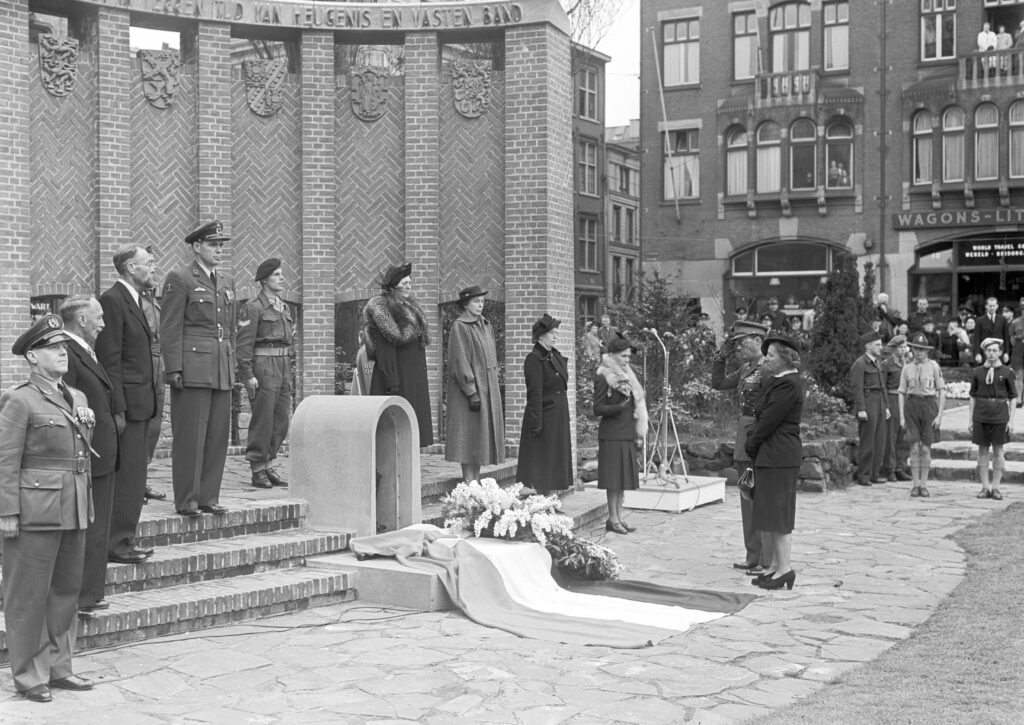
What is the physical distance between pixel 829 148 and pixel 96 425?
1209 inches

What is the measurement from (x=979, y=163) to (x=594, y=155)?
1693 cm

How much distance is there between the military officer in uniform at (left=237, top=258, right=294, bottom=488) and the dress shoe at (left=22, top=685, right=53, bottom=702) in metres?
4.55

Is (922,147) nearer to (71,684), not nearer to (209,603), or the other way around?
(209,603)

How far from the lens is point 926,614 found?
339 inches

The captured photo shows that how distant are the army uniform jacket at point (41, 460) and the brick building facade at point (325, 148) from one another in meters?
6.69

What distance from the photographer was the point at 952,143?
1321 inches

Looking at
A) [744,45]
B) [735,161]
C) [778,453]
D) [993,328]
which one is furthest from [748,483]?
[744,45]

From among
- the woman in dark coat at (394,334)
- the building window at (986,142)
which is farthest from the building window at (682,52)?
the woman in dark coat at (394,334)

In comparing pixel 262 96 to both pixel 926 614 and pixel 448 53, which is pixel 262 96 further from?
pixel 926 614

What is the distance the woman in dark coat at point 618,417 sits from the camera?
11992mm

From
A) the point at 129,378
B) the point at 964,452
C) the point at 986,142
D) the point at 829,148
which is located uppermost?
the point at 829,148

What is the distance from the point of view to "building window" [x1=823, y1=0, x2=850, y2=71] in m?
34.6

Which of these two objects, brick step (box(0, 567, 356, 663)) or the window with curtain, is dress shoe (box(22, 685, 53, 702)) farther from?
the window with curtain

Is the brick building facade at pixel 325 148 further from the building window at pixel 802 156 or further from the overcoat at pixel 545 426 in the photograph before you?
the building window at pixel 802 156
